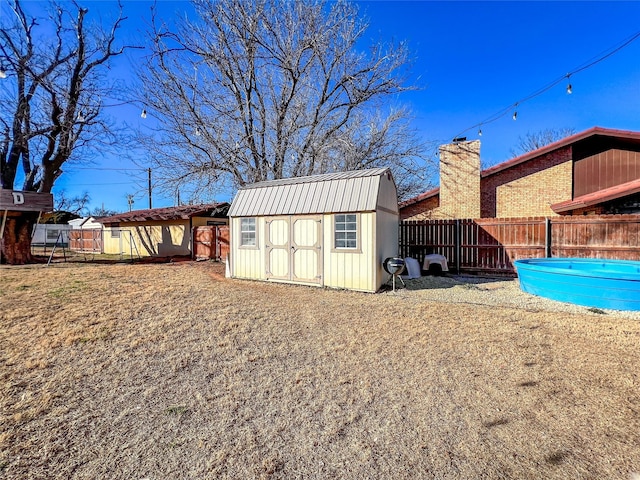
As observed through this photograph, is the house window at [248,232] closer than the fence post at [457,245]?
Yes

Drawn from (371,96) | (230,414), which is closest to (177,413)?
(230,414)

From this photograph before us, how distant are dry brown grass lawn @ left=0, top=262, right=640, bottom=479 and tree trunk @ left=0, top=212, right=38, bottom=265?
10.3m

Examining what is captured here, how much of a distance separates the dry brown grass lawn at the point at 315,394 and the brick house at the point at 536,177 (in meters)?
8.92

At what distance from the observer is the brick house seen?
1190 cm

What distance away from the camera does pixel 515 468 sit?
192 centimetres

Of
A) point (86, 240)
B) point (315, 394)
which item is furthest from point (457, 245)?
point (86, 240)

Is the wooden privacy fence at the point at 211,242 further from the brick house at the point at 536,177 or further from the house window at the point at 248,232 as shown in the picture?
the brick house at the point at 536,177

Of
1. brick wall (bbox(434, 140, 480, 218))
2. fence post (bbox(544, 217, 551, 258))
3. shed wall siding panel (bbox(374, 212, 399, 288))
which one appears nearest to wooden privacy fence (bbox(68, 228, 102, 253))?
shed wall siding panel (bbox(374, 212, 399, 288))

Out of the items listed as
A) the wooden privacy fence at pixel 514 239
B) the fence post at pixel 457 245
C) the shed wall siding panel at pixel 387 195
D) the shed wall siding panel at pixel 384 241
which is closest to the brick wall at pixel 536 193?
the wooden privacy fence at pixel 514 239

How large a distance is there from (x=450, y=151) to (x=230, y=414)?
Answer: 13.7m

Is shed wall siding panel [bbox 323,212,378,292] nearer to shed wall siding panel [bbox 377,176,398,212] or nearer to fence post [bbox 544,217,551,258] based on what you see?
shed wall siding panel [bbox 377,176,398,212]

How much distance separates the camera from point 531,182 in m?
12.9

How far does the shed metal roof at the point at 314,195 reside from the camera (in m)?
7.60

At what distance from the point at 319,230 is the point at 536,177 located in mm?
10405
